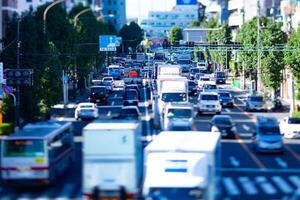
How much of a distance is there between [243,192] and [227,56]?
75496 millimetres

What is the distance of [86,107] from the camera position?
199ft

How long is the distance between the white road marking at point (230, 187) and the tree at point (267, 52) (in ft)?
138

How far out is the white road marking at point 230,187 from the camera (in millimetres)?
30969

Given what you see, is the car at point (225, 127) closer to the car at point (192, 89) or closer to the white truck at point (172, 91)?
the white truck at point (172, 91)

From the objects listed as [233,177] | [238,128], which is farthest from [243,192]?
[238,128]

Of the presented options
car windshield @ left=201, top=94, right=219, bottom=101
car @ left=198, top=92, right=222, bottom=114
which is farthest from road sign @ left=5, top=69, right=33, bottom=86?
car windshield @ left=201, top=94, right=219, bottom=101

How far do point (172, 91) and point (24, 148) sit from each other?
3246 centimetres

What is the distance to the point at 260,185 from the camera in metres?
32.6

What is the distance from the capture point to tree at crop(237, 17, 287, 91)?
75.2 meters

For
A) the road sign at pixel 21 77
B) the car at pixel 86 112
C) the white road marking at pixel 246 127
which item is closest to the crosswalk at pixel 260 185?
the white road marking at pixel 246 127

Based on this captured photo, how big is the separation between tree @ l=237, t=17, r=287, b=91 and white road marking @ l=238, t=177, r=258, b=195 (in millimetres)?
41848

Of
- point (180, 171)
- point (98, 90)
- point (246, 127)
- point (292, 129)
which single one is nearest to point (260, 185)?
point (180, 171)

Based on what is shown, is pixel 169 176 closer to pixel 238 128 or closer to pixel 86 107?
pixel 238 128

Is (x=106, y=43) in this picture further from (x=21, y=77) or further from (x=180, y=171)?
(x=180, y=171)
